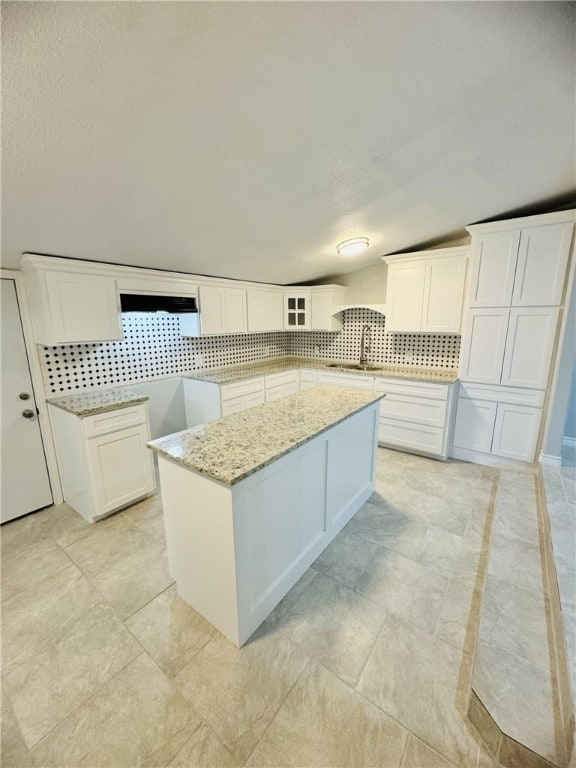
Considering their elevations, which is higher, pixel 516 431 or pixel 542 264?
pixel 542 264

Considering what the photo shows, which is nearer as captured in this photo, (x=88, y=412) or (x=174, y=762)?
(x=174, y=762)

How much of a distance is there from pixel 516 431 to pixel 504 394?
0.40 meters

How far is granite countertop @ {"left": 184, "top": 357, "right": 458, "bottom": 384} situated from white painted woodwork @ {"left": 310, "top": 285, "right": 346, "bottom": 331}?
613 mm

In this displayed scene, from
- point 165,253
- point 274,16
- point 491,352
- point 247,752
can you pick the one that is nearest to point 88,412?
point 165,253

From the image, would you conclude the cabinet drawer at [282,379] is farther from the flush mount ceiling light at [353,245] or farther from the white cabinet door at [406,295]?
the flush mount ceiling light at [353,245]

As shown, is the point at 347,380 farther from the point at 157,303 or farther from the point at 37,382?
the point at 37,382

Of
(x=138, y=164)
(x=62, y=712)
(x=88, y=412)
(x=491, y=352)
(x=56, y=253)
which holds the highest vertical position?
(x=138, y=164)

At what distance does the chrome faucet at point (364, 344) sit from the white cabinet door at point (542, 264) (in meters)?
1.84

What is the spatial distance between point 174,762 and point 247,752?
27cm

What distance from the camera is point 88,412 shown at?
91.4 inches

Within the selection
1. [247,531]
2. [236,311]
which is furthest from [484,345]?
[247,531]

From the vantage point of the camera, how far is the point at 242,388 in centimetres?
386

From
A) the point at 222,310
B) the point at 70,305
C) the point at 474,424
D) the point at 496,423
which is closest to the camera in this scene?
the point at 70,305

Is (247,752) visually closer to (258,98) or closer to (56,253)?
(258,98)
